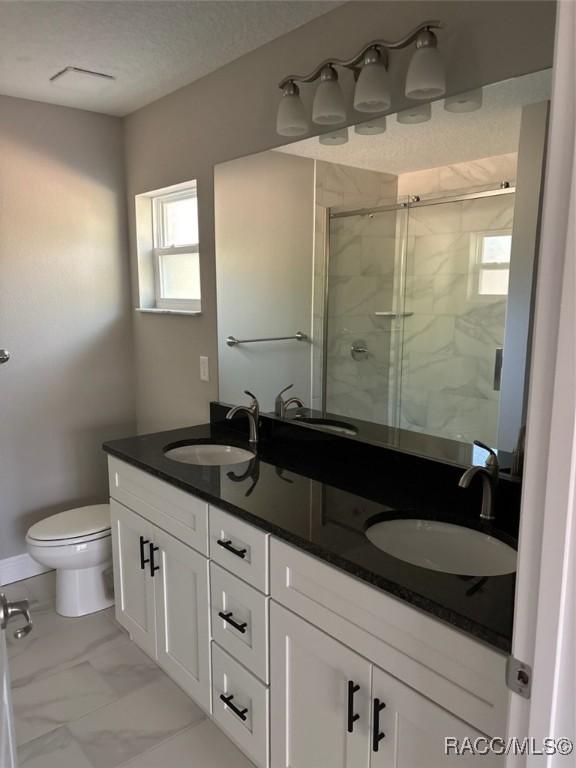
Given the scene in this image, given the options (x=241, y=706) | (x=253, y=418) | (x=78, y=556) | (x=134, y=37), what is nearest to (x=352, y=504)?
(x=241, y=706)

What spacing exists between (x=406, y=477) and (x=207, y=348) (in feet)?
4.01

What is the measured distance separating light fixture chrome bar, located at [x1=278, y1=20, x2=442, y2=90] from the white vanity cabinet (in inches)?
55.3

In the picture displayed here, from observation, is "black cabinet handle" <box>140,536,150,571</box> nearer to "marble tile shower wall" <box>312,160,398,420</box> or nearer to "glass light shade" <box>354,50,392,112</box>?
"marble tile shower wall" <box>312,160,398,420</box>

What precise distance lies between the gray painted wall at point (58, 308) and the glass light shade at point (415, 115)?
1.83m

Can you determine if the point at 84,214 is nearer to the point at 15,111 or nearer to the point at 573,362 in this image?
the point at 15,111

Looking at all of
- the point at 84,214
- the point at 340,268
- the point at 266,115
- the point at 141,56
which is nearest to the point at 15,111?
the point at 84,214

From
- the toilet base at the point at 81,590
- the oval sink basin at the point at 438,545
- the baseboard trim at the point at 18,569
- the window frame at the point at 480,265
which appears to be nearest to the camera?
the oval sink basin at the point at 438,545

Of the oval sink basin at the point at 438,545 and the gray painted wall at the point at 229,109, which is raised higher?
the gray painted wall at the point at 229,109

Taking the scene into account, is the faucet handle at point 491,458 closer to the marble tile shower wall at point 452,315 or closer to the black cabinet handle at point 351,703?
the marble tile shower wall at point 452,315

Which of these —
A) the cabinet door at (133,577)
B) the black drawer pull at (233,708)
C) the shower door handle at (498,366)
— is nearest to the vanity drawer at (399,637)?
the black drawer pull at (233,708)

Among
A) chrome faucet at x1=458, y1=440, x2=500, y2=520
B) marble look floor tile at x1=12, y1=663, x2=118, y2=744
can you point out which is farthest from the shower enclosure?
marble look floor tile at x1=12, y1=663, x2=118, y2=744

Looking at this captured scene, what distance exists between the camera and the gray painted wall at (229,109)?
1.49 m

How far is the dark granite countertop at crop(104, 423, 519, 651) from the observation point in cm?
114

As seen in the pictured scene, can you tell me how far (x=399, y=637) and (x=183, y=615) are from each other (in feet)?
3.30
